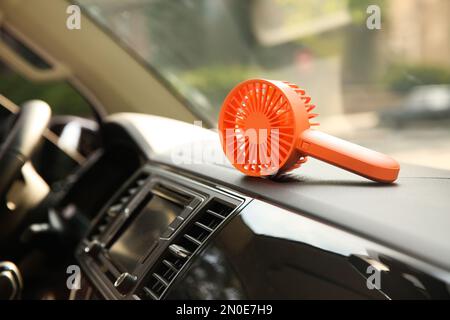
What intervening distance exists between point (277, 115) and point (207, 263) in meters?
0.33

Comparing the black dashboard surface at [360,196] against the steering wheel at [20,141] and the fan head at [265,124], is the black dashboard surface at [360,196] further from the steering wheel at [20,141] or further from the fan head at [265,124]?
the steering wheel at [20,141]

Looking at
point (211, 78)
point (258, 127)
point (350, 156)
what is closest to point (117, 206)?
point (258, 127)

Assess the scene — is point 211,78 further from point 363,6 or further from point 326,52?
point 326,52

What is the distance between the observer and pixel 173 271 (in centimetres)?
126

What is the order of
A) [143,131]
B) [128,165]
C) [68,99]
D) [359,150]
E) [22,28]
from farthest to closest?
[68,99] → [22,28] → [128,165] → [143,131] → [359,150]

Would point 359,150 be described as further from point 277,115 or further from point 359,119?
point 359,119

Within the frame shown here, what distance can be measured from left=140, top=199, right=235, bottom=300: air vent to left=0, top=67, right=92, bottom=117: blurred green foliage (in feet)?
4.42

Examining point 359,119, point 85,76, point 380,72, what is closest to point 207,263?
point 85,76

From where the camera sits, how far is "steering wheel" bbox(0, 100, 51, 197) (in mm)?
1722

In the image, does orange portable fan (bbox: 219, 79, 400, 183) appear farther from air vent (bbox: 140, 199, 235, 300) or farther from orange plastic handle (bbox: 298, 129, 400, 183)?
air vent (bbox: 140, 199, 235, 300)

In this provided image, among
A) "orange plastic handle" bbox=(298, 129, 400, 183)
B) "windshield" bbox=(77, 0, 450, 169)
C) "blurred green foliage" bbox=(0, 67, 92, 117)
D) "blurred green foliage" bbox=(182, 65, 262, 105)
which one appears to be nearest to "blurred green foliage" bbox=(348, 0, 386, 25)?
"windshield" bbox=(77, 0, 450, 169)

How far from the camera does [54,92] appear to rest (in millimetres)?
2637

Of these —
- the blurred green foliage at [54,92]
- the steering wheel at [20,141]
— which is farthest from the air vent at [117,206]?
the blurred green foliage at [54,92]

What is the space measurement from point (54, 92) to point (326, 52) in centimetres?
416
